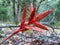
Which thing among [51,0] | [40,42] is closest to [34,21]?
[40,42]

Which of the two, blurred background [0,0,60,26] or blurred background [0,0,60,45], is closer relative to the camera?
blurred background [0,0,60,45]

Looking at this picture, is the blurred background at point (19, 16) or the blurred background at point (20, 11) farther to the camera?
the blurred background at point (20, 11)

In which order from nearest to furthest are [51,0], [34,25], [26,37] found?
[34,25] → [26,37] → [51,0]

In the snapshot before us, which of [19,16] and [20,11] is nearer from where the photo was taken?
[19,16]

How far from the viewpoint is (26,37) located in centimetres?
79

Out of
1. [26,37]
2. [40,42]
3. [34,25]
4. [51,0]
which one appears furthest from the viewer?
[51,0]

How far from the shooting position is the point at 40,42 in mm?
688

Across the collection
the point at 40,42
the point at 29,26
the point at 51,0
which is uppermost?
the point at 29,26

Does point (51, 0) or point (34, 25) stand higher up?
point (34, 25)

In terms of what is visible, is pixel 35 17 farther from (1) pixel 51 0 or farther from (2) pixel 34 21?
(1) pixel 51 0

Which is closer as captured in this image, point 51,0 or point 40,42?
point 40,42

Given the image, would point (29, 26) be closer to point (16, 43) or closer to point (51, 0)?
point (16, 43)

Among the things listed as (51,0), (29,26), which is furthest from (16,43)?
(51,0)

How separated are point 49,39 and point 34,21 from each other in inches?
21.4
